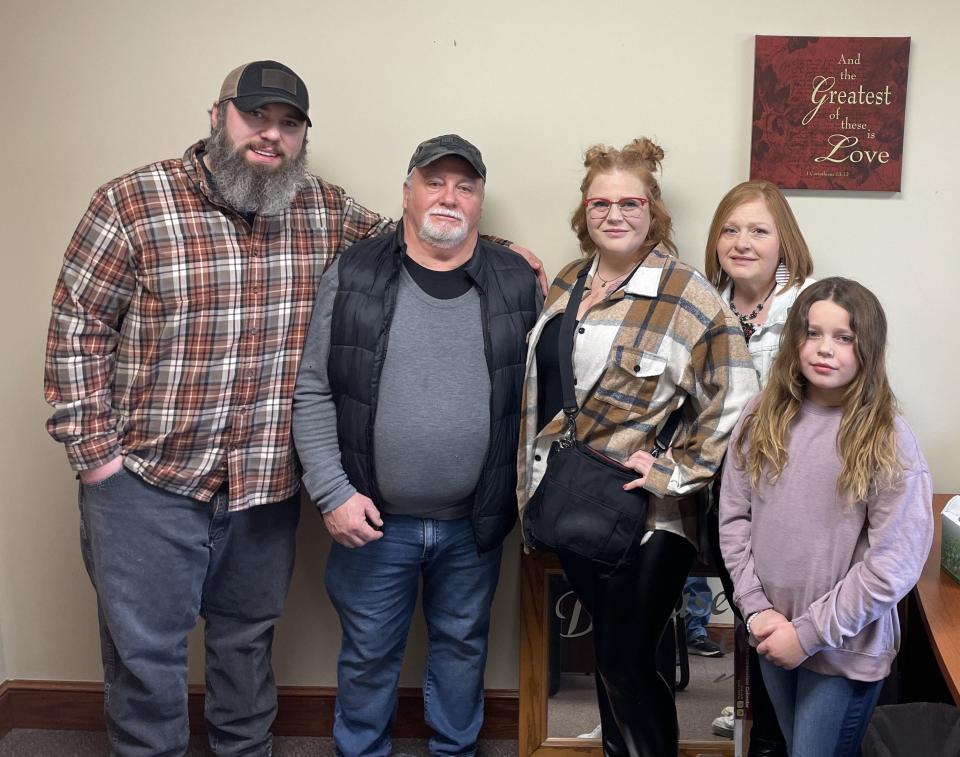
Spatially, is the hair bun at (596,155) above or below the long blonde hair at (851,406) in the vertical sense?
above

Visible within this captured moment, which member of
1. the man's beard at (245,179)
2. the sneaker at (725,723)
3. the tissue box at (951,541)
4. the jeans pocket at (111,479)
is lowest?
the sneaker at (725,723)

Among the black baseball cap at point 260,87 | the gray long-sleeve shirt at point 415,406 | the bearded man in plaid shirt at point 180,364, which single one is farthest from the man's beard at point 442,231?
the black baseball cap at point 260,87

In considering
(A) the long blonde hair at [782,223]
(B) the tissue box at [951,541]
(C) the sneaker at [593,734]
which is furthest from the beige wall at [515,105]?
(C) the sneaker at [593,734]

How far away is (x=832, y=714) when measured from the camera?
170cm

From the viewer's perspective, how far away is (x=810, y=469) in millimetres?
1696

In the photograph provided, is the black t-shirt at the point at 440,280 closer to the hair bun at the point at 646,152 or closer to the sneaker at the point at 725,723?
the hair bun at the point at 646,152

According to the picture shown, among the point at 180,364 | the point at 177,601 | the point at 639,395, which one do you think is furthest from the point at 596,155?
the point at 177,601

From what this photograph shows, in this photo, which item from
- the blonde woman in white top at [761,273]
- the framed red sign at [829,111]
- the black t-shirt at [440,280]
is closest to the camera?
the blonde woman in white top at [761,273]

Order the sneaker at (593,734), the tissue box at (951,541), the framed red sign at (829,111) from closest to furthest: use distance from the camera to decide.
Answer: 1. the tissue box at (951,541)
2. the framed red sign at (829,111)
3. the sneaker at (593,734)

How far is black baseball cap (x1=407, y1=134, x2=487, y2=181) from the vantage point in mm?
2041

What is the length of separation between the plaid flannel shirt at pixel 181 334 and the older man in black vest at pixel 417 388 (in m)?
A: 0.09

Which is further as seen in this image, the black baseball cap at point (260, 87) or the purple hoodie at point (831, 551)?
the black baseball cap at point (260, 87)

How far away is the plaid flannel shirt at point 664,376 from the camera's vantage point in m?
1.87

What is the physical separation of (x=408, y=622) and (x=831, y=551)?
108 cm
